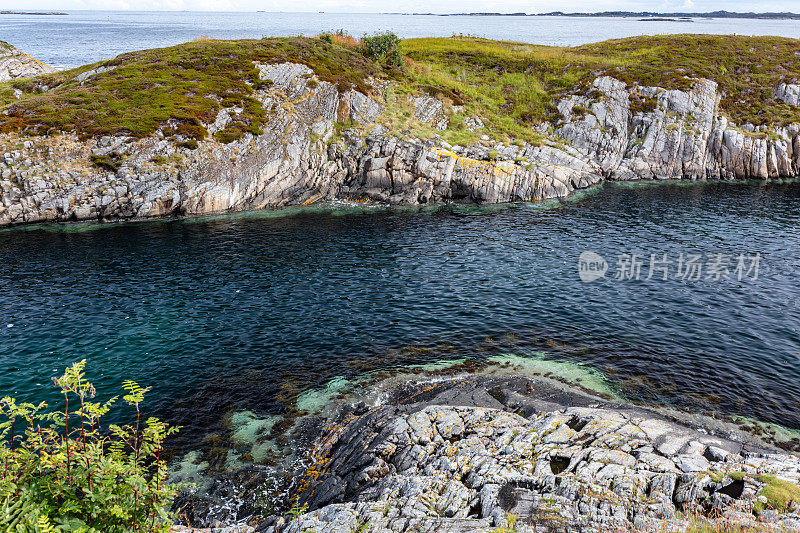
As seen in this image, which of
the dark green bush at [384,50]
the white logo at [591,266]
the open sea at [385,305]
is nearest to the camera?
the open sea at [385,305]

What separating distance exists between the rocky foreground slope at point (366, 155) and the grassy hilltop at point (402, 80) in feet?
6.44

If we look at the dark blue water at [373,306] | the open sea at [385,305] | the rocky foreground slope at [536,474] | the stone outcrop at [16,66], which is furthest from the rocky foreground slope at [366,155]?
the rocky foreground slope at [536,474]

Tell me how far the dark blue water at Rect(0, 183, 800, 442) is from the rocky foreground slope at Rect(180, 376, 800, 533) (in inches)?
256

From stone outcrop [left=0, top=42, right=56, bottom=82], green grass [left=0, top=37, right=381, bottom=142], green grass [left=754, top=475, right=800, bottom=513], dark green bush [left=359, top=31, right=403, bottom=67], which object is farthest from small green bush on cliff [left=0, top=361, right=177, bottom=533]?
stone outcrop [left=0, top=42, right=56, bottom=82]

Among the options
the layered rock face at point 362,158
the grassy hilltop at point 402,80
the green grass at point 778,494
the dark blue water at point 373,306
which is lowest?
the dark blue water at point 373,306

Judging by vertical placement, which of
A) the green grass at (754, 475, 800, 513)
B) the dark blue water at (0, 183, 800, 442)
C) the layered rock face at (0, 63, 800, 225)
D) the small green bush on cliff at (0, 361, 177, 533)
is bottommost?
the dark blue water at (0, 183, 800, 442)

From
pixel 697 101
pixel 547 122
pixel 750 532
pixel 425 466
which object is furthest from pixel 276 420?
pixel 697 101

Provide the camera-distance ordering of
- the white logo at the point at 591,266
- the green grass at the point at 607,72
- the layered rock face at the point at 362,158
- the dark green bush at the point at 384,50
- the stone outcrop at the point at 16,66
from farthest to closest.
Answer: the stone outcrop at the point at 16,66, the dark green bush at the point at 384,50, the green grass at the point at 607,72, the layered rock face at the point at 362,158, the white logo at the point at 591,266

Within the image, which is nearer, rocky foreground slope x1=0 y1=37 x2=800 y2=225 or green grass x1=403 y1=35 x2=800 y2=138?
rocky foreground slope x1=0 y1=37 x2=800 y2=225

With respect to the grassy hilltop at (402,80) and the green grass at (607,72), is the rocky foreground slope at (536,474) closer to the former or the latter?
the grassy hilltop at (402,80)

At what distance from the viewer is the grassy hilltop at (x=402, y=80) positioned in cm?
6247

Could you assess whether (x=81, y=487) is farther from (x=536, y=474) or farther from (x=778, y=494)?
(x=778, y=494)

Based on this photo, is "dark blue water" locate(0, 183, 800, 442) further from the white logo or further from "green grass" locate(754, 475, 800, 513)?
"green grass" locate(754, 475, 800, 513)

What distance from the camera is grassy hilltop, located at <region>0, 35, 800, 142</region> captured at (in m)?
62.5
